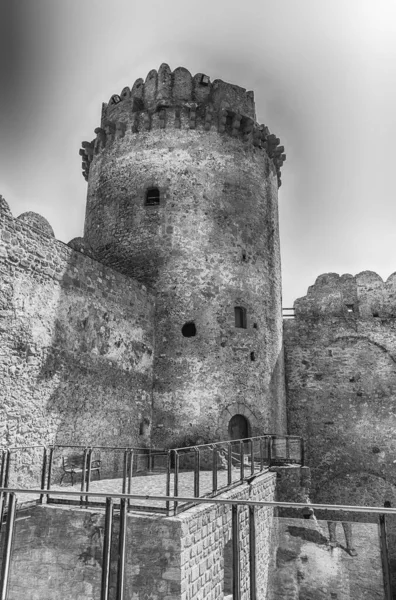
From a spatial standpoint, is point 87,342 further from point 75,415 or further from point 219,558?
point 219,558

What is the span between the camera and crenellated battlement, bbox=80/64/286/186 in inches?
599

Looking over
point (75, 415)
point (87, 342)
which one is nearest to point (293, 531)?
point (75, 415)

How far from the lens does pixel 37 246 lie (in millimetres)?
9812

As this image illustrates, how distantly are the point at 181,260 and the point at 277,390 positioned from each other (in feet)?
16.5

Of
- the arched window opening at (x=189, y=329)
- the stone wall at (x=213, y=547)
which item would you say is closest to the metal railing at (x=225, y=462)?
the stone wall at (x=213, y=547)

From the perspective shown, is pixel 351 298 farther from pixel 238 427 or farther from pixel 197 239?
pixel 238 427

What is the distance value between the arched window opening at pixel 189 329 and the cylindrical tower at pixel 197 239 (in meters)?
0.03

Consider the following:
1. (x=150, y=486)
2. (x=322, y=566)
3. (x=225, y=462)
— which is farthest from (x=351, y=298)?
(x=150, y=486)

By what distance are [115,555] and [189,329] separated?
7627 mm

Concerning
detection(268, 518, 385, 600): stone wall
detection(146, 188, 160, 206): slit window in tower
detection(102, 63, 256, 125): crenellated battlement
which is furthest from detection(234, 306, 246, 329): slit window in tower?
detection(102, 63, 256, 125): crenellated battlement

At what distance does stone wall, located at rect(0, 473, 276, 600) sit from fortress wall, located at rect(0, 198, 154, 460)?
2257 millimetres

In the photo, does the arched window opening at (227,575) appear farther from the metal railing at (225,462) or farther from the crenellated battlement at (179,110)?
the crenellated battlement at (179,110)

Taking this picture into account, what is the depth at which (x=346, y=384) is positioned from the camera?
56.3 feet

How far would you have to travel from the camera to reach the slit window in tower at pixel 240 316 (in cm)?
1421
